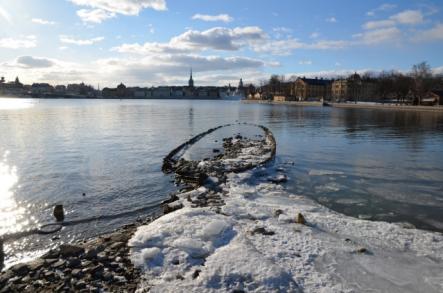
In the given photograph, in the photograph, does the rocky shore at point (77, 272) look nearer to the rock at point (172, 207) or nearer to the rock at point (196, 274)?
the rock at point (196, 274)

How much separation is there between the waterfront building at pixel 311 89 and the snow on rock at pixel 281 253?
185572 mm

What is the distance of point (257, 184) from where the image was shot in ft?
53.5

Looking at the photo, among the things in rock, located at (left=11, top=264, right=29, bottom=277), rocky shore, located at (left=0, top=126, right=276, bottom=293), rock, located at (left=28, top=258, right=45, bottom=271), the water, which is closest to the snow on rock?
rocky shore, located at (left=0, top=126, right=276, bottom=293)

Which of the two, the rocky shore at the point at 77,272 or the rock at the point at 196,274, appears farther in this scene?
the rock at the point at 196,274

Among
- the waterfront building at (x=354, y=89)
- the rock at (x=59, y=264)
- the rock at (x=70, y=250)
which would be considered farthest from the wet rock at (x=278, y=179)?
the waterfront building at (x=354, y=89)

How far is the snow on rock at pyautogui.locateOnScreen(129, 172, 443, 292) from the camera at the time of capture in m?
7.35

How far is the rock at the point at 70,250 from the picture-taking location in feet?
28.1

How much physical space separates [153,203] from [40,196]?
5160mm

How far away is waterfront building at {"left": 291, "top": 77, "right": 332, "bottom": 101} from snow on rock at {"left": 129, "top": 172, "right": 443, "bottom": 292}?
185572 millimetres

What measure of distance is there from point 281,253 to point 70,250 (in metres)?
5.19

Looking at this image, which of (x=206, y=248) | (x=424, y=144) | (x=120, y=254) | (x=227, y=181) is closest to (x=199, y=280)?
(x=206, y=248)

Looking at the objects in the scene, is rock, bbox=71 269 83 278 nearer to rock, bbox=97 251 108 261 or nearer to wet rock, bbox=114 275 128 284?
rock, bbox=97 251 108 261

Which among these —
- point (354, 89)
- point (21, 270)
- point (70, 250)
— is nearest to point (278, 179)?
point (70, 250)

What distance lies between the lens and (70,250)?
28.5 feet
